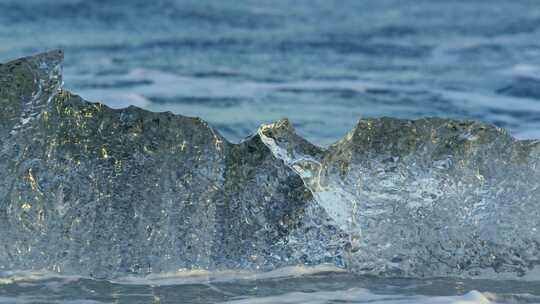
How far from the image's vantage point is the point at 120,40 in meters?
9.51

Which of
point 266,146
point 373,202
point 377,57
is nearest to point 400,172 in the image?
point 373,202

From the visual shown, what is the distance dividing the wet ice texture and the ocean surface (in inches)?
4.4

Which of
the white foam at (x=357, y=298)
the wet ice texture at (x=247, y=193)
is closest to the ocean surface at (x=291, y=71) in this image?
the white foam at (x=357, y=298)

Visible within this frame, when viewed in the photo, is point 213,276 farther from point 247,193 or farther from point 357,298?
point 357,298

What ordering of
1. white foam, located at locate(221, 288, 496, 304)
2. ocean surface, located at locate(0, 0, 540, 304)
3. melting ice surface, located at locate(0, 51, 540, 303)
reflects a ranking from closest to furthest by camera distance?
white foam, located at locate(221, 288, 496, 304) < ocean surface, located at locate(0, 0, 540, 304) < melting ice surface, located at locate(0, 51, 540, 303)

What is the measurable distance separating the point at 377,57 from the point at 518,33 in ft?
6.88

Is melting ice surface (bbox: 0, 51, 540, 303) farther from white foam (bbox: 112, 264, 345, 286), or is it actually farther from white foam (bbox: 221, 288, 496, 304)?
white foam (bbox: 221, 288, 496, 304)

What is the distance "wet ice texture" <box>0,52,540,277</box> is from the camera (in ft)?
10.9

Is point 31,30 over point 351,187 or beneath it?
over

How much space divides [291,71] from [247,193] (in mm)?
4872

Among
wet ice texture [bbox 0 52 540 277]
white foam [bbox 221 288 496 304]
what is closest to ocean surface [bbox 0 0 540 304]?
white foam [bbox 221 288 496 304]

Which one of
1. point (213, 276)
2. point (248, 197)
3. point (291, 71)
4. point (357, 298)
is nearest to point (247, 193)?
point (248, 197)

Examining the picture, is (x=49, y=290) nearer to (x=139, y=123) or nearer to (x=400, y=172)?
(x=139, y=123)

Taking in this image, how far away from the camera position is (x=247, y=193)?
3.42m
